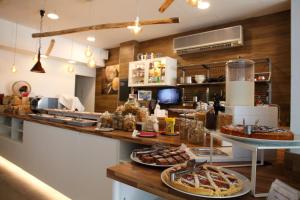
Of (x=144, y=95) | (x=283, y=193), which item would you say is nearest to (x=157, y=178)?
(x=283, y=193)

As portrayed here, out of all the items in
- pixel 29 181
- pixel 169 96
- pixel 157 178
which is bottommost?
pixel 29 181

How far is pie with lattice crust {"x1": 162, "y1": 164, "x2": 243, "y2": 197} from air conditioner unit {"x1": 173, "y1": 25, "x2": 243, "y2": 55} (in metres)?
3.55

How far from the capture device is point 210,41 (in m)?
4.20

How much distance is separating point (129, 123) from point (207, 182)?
4.61 feet

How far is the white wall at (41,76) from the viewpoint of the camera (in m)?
5.03

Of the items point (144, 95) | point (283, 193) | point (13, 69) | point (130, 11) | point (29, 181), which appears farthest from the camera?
point (144, 95)

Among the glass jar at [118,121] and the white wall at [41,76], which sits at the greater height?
the white wall at [41,76]

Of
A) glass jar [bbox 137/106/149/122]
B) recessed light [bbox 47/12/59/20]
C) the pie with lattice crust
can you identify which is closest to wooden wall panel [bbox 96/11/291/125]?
glass jar [bbox 137/106/149/122]

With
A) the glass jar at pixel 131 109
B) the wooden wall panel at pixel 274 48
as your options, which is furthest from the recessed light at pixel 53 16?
the wooden wall panel at pixel 274 48

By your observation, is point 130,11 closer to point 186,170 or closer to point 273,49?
point 273,49

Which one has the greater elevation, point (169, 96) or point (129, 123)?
point (169, 96)

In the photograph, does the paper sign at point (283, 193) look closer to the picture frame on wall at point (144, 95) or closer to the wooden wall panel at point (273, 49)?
the wooden wall panel at point (273, 49)

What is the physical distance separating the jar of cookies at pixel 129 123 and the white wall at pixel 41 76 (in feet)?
13.9

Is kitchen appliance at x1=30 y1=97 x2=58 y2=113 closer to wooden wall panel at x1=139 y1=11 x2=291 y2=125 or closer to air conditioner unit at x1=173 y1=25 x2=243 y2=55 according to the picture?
air conditioner unit at x1=173 y1=25 x2=243 y2=55
